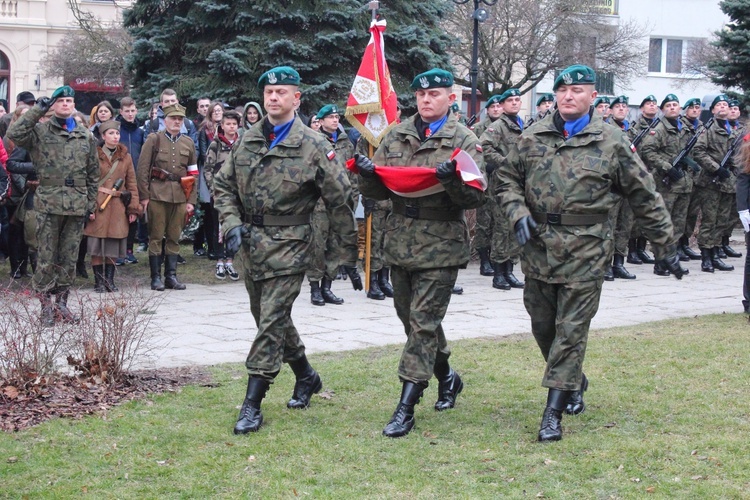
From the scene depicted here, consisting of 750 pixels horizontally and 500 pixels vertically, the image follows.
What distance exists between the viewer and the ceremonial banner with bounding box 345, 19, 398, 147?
1204 centimetres

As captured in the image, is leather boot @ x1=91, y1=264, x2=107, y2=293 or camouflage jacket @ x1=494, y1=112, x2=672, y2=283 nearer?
camouflage jacket @ x1=494, y1=112, x2=672, y2=283

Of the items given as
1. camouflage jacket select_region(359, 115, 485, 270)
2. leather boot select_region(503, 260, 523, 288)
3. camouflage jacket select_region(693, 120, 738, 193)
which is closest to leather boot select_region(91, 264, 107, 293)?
leather boot select_region(503, 260, 523, 288)

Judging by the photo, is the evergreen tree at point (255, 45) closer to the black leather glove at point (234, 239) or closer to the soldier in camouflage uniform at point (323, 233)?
the soldier in camouflage uniform at point (323, 233)

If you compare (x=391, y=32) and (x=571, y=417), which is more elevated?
(x=391, y=32)

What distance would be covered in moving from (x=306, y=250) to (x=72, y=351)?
2.05m

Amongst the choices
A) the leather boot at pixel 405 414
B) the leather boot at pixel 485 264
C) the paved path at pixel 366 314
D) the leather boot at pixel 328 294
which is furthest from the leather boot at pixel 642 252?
the leather boot at pixel 405 414

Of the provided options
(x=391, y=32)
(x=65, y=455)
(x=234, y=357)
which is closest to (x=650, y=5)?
(x=391, y=32)

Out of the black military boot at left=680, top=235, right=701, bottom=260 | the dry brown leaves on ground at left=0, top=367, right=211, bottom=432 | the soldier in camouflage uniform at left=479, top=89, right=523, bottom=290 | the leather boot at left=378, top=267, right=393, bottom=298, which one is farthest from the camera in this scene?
the black military boot at left=680, top=235, right=701, bottom=260

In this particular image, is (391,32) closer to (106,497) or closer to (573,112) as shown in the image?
(573,112)

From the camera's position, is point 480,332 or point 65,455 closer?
point 65,455

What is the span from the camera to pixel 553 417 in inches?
245

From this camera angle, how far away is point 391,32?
54.0ft

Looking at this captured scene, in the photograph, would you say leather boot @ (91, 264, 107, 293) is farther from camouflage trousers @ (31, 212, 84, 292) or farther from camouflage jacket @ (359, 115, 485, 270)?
camouflage jacket @ (359, 115, 485, 270)

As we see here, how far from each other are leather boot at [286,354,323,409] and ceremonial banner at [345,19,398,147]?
214 inches
